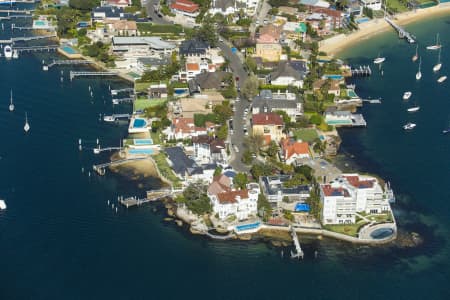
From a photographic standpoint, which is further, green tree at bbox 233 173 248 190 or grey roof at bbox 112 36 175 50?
grey roof at bbox 112 36 175 50

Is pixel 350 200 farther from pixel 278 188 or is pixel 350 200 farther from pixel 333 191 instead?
pixel 278 188

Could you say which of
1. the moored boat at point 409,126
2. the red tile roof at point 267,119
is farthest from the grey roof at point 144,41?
the moored boat at point 409,126

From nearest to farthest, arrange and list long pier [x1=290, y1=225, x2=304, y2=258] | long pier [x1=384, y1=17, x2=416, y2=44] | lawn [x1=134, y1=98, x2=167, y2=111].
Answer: long pier [x1=290, y1=225, x2=304, y2=258], lawn [x1=134, y1=98, x2=167, y2=111], long pier [x1=384, y1=17, x2=416, y2=44]

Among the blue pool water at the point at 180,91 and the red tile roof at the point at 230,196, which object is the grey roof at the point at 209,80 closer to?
the blue pool water at the point at 180,91

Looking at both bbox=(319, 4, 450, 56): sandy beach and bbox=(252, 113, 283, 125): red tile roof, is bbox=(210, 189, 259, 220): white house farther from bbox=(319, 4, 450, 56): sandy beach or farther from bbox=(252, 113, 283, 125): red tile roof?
bbox=(319, 4, 450, 56): sandy beach

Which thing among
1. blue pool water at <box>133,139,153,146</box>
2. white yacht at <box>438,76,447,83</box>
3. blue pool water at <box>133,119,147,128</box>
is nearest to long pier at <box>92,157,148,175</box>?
blue pool water at <box>133,139,153,146</box>
